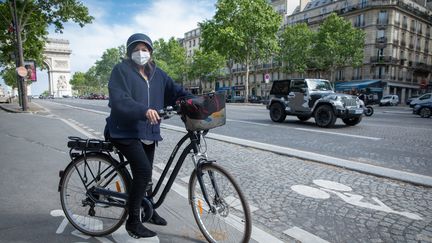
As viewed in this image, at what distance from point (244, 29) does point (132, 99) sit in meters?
39.3

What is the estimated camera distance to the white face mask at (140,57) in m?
2.53

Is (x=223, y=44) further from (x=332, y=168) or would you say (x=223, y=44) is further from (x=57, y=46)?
(x=57, y=46)

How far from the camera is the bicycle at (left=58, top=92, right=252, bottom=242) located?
2396 millimetres

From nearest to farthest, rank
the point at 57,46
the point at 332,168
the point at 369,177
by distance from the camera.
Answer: the point at 369,177
the point at 332,168
the point at 57,46

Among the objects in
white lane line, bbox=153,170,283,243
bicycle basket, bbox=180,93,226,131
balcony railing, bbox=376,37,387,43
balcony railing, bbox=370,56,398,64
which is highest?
balcony railing, bbox=376,37,387,43

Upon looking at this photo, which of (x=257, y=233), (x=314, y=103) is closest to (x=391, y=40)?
(x=314, y=103)

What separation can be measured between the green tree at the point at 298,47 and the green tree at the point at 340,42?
396 cm

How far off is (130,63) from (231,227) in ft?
5.28

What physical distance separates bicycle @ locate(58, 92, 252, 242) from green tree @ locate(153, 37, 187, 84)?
190 feet

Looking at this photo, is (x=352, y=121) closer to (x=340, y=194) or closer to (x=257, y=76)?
(x=340, y=194)

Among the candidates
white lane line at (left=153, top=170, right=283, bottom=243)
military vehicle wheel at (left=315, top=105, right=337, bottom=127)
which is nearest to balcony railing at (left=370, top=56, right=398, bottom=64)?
military vehicle wheel at (left=315, top=105, right=337, bottom=127)

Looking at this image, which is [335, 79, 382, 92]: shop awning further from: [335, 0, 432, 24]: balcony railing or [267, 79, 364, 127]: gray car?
[267, 79, 364, 127]: gray car

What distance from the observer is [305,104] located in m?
11.7

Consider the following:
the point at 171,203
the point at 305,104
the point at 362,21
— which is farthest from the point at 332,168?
the point at 362,21
